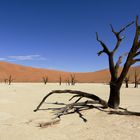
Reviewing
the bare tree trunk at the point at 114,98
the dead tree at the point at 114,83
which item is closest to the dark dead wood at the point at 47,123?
the dead tree at the point at 114,83

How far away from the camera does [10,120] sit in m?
9.08

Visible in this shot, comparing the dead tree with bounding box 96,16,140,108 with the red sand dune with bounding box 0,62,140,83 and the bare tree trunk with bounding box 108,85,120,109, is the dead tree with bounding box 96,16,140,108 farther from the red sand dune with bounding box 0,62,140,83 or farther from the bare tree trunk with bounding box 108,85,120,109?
the red sand dune with bounding box 0,62,140,83

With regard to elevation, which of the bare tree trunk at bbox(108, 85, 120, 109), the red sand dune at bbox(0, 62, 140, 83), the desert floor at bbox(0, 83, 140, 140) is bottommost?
the desert floor at bbox(0, 83, 140, 140)

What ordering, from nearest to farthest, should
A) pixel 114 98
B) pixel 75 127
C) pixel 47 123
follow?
1. pixel 75 127
2. pixel 47 123
3. pixel 114 98

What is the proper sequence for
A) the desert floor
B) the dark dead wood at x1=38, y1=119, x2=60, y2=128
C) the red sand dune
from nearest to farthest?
the desert floor < the dark dead wood at x1=38, y1=119, x2=60, y2=128 < the red sand dune

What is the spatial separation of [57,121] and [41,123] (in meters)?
0.70

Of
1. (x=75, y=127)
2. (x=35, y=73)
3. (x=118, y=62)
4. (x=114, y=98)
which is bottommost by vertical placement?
(x=75, y=127)

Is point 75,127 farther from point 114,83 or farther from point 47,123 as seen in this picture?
point 114,83

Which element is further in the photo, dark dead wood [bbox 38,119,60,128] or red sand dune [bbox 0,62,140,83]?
red sand dune [bbox 0,62,140,83]

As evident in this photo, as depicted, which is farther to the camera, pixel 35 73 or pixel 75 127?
pixel 35 73

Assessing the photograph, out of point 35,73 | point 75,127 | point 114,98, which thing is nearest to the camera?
point 75,127

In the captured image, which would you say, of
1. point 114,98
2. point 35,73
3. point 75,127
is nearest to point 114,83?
point 114,98

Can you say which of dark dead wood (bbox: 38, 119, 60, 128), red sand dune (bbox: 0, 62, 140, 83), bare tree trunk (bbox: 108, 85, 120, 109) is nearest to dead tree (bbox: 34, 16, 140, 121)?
bare tree trunk (bbox: 108, 85, 120, 109)

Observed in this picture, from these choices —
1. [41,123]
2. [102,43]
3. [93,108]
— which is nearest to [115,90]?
[93,108]
